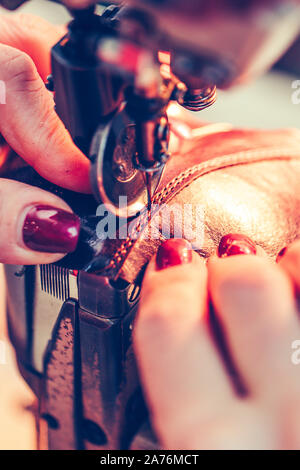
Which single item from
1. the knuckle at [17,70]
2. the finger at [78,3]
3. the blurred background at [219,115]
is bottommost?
the blurred background at [219,115]

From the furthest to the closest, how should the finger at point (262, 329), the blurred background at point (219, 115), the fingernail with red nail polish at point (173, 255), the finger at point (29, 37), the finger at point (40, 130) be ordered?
1. the blurred background at point (219, 115)
2. the finger at point (29, 37)
3. the finger at point (40, 130)
4. the fingernail with red nail polish at point (173, 255)
5. the finger at point (262, 329)

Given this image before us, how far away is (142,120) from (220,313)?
0.74ft

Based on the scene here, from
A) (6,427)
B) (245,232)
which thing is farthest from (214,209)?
(6,427)

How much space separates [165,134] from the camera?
0.51m

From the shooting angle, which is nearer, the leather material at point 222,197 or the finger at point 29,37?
the leather material at point 222,197

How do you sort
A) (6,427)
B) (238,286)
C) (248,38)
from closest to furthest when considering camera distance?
(248,38), (238,286), (6,427)

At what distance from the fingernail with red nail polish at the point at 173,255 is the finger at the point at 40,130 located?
0.19 m

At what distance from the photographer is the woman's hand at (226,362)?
0.42 m

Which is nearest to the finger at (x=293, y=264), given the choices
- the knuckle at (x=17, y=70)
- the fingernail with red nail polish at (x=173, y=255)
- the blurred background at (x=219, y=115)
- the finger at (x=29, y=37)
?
the fingernail with red nail polish at (x=173, y=255)

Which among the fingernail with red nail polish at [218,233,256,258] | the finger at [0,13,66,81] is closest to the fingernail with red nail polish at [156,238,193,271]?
the fingernail with red nail polish at [218,233,256,258]

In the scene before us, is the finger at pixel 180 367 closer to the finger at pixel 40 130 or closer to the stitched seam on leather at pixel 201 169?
the stitched seam on leather at pixel 201 169

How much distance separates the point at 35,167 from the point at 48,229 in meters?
0.14

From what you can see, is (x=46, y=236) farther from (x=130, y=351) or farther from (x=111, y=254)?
(x=130, y=351)

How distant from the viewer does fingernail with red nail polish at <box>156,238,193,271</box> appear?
1.81 feet
